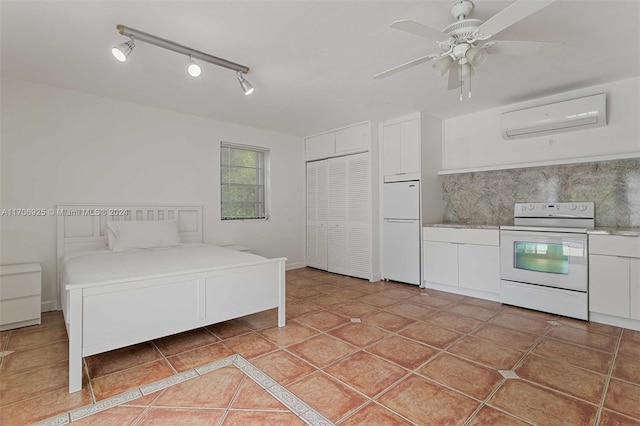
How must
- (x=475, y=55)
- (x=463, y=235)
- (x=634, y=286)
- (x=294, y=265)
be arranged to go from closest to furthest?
(x=475, y=55), (x=634, y=286), (x=463, y=235), (x=294, y=265)

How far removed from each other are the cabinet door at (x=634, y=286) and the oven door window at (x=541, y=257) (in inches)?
18.4

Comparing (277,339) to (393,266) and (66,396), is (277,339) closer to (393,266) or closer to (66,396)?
(66,396)

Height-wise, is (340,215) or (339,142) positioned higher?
(339,142)

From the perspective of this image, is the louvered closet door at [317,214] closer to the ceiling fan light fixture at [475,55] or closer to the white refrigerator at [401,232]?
the white refrigerator at [401,232]

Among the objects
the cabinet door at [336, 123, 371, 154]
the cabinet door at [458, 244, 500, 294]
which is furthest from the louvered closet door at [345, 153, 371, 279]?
the cabinet door at [458, 244, 500, 294]

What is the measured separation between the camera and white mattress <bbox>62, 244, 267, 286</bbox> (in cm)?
228

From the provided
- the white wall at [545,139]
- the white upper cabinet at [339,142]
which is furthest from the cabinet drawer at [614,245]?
the white upper cabinet at [339,142]

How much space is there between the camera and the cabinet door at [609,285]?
2877mm

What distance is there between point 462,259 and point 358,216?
Result: 5.50 ft

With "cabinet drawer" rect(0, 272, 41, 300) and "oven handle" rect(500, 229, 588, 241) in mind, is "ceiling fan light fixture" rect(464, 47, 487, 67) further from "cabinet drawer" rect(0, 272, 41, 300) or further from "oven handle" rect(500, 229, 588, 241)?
"cabinet drawer" rect(0, 272, 41, 300)

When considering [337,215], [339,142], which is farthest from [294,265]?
[339,142]

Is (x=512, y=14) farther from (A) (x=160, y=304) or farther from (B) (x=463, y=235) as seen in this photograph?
(A) (x=160, y=304)

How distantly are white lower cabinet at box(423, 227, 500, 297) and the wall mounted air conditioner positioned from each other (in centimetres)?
130

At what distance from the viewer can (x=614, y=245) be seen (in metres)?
2.92
